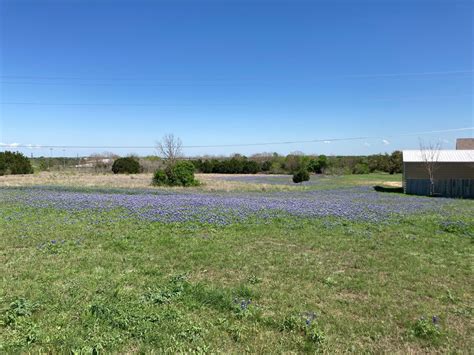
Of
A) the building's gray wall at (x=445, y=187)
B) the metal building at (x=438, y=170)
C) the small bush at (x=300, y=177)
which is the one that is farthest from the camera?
the small bush at (x=300, y=177)

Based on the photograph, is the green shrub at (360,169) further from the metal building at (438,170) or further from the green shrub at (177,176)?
the green shrub at (177,176)

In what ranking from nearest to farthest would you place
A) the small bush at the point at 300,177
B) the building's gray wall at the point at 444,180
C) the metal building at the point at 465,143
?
the building's gray wall at the point at 444,180 → the metal building at the point at 465,143 → the small bush at the point at 300,177

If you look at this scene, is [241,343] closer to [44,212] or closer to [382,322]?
[382,322]

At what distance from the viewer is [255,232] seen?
9.88m

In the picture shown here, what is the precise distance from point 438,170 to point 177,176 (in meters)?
29.4

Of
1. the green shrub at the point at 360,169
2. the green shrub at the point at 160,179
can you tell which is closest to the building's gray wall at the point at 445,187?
the green shrub at the point at 160,179

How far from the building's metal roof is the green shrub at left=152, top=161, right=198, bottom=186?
80.6 feet

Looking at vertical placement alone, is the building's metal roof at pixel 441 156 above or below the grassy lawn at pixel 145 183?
above

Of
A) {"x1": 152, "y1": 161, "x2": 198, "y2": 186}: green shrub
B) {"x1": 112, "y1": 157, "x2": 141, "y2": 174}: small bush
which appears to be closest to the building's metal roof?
{"x1": 152, "y1": 161, "x2": 198, "y2": 186}: green shrub

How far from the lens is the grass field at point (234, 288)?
12.2 ft

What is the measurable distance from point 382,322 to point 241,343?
2039 mm

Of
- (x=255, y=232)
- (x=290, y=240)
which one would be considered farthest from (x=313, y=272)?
(x=255, y=232)

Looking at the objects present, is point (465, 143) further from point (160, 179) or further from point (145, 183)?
point (145, 183)

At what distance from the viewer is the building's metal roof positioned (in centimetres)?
3338
